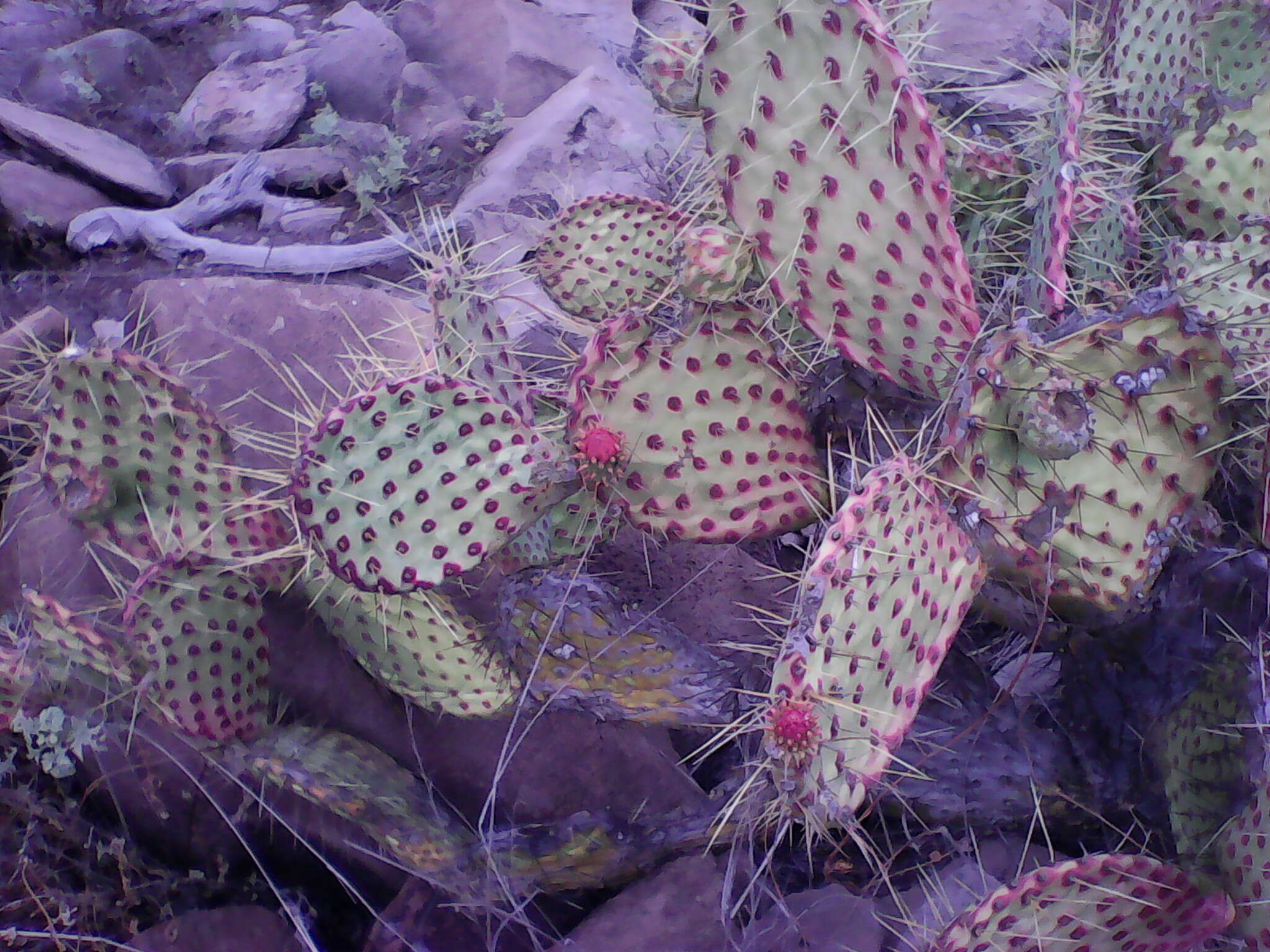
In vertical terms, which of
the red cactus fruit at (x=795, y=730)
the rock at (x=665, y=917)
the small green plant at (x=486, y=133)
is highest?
the red cactus fruit at (x=795, y=730)

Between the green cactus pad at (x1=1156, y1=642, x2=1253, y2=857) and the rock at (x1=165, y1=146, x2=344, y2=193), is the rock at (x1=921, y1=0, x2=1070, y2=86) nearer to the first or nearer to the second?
the rock at (x1=165, y1=146, x2=344, y2=193)

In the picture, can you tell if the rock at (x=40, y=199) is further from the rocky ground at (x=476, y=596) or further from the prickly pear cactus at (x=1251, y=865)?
the prickly pear cactus at (x=1251, y=865)

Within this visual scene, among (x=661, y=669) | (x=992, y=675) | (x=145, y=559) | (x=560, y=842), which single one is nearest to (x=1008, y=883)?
(x=992, y=675)

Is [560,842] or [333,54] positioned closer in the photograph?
→ [560,842]

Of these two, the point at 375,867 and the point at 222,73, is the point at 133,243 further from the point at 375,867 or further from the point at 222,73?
the point at 375,867

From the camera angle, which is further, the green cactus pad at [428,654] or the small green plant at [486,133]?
the small green plant at [486,133]

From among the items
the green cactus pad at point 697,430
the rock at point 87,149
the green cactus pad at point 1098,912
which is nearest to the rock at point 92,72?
the rock at point 87,149
